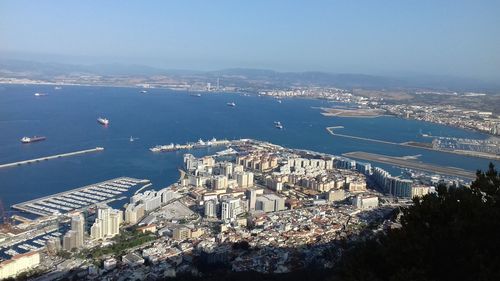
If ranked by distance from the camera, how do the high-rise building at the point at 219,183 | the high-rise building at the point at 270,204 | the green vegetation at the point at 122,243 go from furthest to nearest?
the high-rise building at the point at 219,183
the high-rise building at the point at 270,204
the green vegetation at the point at 122,243

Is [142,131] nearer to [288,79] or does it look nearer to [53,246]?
[53,246]

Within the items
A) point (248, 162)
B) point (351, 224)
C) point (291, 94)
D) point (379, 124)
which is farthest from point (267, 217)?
point (291, 94)

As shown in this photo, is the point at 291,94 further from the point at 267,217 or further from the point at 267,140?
the point at 267,217

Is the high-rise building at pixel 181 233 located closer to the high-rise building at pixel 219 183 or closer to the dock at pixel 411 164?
the high-rise building at pixel 219 183

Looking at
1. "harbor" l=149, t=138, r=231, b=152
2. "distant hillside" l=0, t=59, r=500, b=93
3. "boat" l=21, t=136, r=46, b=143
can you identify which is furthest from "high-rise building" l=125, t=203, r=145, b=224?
"distant hillside" l=0, t=59, r=500, b=93

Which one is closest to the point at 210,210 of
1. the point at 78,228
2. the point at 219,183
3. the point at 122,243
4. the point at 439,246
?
the point at 219,183

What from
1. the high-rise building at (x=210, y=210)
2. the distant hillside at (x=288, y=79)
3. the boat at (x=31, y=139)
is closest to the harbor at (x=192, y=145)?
the boat at (x=31, y=139)

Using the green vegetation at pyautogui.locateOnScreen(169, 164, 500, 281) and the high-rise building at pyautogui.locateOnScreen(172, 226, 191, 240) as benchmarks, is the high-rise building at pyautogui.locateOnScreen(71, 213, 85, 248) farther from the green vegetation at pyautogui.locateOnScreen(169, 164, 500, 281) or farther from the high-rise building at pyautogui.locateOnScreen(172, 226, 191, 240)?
the green vegetation at pyautogui.locateOnScreen(169, 164, 500, 281)
